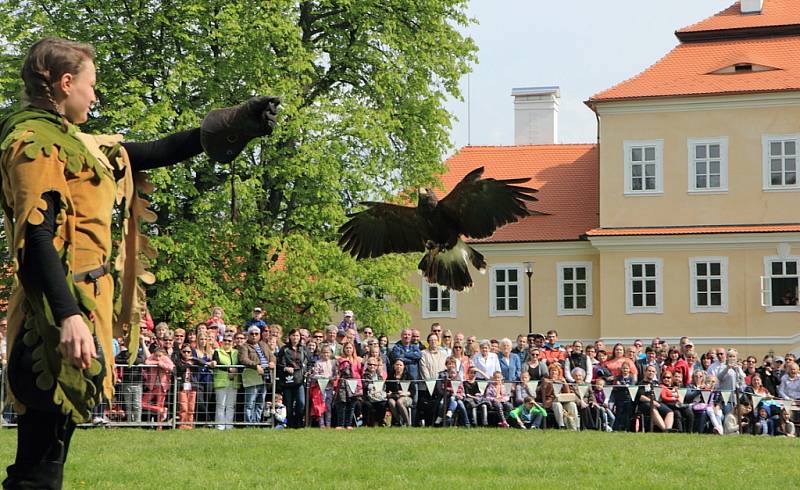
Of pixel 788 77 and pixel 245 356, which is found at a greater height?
pixel 788 77

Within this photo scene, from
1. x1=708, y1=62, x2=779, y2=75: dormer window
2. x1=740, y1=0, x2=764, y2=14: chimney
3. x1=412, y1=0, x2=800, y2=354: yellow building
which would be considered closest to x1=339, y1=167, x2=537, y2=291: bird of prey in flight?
x1=412, y1=0, x2=800, y2=354: yellow building

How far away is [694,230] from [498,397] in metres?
24.3

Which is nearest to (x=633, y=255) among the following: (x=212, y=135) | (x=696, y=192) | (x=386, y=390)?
(x=696, y=192)

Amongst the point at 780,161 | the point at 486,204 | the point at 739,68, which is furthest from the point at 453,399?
the point at 739,68

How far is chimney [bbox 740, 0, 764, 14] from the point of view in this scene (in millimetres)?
46031

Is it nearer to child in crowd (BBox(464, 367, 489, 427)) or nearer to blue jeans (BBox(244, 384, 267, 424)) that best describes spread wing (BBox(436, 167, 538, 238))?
blue jeans (BBox(244, 384, 267, 424))

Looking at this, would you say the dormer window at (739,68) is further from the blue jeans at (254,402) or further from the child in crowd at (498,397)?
the blue jeans at (254,402)

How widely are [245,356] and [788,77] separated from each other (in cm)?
2863

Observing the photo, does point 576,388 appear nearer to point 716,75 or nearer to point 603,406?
point 603,406

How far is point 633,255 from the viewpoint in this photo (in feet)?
144

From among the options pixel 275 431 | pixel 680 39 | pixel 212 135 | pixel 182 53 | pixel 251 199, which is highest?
pixel 680 39

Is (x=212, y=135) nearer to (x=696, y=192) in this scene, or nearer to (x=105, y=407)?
(x=105, y=407)

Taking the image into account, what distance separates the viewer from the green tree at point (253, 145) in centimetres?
3109

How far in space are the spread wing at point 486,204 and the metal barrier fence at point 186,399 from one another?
4.24 metres
